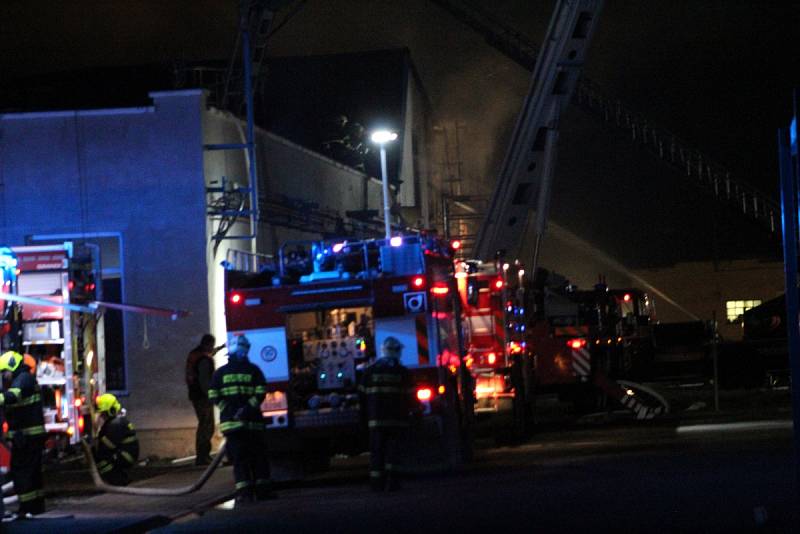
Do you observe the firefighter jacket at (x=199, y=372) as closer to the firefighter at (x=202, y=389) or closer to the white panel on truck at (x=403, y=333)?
the firefighter at (x=202, y=389)

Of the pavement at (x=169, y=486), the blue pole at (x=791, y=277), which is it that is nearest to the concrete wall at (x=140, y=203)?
the pavement at (x=169, y=486)

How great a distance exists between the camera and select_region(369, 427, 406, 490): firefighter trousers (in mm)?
12875

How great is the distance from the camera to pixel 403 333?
1364cm

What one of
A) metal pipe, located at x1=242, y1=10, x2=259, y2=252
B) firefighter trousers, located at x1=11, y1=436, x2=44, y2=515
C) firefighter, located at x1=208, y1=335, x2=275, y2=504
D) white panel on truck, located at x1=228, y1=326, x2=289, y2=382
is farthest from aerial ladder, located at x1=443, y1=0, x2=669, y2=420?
firefighter trousers, located at x1=11, y1=436, x2=44, y2=515

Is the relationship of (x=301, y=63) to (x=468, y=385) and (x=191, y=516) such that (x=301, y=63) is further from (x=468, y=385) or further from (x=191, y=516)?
(x=191, y=516)

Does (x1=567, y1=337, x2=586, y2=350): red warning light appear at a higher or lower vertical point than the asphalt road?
higher

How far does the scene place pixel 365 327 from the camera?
578 inches

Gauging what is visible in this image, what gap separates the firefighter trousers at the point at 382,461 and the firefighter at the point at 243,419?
3.62 feet

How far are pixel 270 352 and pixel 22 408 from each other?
2.85 meters

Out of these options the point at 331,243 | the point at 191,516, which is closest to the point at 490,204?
the point at 331,243

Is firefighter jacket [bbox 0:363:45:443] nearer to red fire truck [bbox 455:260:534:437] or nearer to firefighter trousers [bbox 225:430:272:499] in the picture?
firefighter trousers [bbox 225:430:272:499]

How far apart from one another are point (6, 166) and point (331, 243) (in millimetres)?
6828

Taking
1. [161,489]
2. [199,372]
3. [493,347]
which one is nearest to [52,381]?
[199,372]

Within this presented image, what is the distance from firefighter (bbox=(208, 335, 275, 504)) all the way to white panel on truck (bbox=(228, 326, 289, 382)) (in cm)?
85
